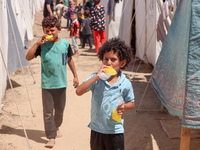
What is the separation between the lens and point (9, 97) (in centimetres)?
574

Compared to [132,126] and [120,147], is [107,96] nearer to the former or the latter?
Answer: [120,147]

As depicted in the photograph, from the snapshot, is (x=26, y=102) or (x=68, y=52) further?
(x=26, y=102)

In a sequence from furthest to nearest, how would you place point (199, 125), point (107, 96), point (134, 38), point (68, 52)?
point (134, 38) → point (68, 52) → point (199, 125) → point (107, 96)

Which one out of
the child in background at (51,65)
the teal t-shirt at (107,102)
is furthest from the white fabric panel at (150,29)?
the teal t-shirt at (107,102)

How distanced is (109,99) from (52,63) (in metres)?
1.42

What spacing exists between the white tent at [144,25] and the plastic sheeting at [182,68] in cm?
136

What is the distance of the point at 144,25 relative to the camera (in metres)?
8.09

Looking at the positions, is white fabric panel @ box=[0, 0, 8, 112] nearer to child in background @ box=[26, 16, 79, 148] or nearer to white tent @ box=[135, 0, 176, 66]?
child in background @ box=[26, 16, 79, 148]

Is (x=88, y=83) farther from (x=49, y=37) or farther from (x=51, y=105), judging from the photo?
(x=51, y=105)

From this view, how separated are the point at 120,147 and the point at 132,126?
2.19 meters

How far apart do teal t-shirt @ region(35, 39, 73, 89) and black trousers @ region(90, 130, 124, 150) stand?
1.30 m

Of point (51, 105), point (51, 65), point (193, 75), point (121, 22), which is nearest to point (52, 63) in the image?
point (51, 65)

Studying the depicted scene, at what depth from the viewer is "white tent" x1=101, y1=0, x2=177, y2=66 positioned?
6.69 metres

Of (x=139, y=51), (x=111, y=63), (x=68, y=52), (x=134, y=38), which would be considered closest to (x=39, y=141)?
(x=68, y=52)
